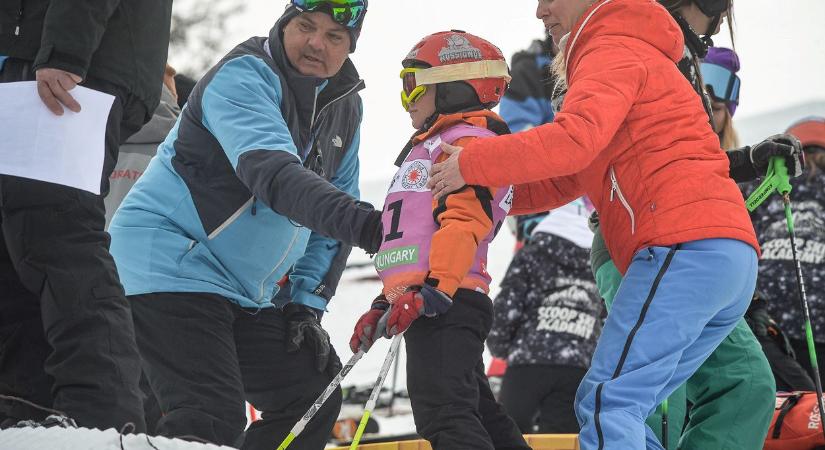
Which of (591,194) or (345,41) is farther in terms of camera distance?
(345,41)

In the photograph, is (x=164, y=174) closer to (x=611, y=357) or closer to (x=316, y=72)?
(x=316, y=72)

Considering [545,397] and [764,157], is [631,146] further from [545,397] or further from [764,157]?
[545,397]

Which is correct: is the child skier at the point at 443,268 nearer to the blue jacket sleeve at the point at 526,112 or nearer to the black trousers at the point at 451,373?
the black trousers at the point at 451,373

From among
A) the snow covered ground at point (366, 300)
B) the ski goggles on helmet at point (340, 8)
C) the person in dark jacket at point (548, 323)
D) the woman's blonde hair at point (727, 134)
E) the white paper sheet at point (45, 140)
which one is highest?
the ski goggles on helmet at point (340, 8)

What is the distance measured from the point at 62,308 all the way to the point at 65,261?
0.11 metres

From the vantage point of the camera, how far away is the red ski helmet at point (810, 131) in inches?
199

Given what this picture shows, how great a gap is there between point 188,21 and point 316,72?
14.1 m

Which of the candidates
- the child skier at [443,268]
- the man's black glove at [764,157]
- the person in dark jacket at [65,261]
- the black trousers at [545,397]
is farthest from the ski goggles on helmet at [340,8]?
the black trousers at [545,397]

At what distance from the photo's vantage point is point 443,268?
2.74 meters

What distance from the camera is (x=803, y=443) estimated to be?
3.58 meters

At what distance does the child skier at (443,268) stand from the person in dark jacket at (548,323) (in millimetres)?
1644

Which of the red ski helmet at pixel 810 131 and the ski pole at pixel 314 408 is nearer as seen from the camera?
the ski pole at pixel 314 408

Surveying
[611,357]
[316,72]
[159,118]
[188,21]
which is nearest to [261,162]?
[316,72]

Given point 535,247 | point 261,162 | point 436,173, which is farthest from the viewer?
point 535,247
